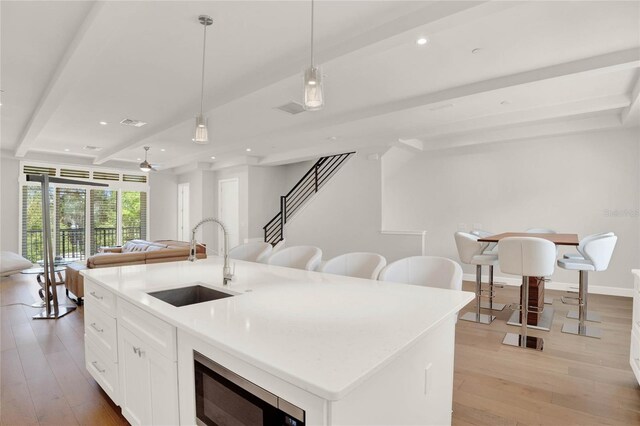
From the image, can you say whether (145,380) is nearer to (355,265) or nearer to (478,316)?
(355,265)

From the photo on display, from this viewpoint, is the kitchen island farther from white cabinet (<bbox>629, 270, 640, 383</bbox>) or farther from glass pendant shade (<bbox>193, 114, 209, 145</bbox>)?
white cabinet (<bbox>629, 270, 640, 383</bbox>)

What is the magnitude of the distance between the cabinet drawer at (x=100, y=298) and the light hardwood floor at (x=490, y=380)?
68cm

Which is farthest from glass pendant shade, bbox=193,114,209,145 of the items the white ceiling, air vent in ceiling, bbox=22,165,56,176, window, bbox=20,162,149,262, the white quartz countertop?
air vent in ceiling, bbox=22,165,56,176

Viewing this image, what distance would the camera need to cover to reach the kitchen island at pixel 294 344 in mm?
982

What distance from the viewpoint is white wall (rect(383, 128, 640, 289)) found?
4945 mm

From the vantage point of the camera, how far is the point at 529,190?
223 inches

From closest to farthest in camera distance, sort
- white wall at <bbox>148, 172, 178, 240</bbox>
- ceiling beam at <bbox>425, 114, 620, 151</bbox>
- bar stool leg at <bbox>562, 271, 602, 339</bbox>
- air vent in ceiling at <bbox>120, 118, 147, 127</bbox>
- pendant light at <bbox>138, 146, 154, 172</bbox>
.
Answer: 1. bar stool leg at <bbox>562, 271, 602, 339</bbox>
2. ceiling beam at <bbox>425, 114, 620, 151</bbox>
3. air vent in ceiling at <bbox>120, 118, 147, 127</bbox>
4. pendant light at <bbox>138, 146, 154, 172</bbox>
5. white wall at <bbox>148, 172, 178, 240</bbox>

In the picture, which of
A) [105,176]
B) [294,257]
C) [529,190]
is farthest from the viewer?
[105,176]

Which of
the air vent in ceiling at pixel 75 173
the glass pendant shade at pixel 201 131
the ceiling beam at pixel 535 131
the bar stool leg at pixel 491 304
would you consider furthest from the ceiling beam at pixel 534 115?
the air vent in ceiling at pixel 75 173

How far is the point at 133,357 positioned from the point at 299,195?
305 inches

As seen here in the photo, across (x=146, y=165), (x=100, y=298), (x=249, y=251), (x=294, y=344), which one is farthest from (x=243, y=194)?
(x=294, y=344)

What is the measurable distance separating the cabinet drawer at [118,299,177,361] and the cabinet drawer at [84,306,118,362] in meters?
0.17

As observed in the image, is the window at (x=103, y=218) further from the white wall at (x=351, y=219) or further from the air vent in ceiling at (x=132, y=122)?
the white wall at (x=351, y=219)

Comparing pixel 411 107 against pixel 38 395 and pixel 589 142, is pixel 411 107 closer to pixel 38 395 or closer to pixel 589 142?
pixel 589 142
